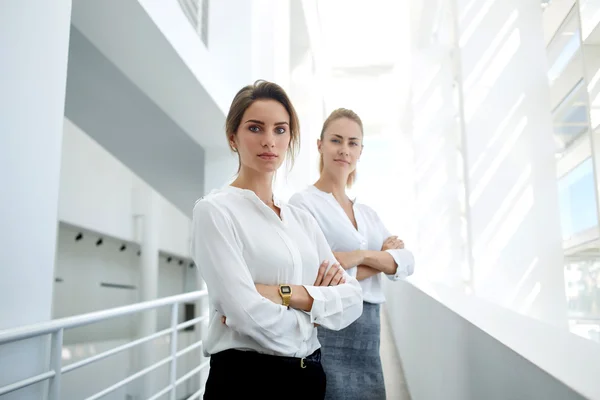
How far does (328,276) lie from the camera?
1320 millimetres

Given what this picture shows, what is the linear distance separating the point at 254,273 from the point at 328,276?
0.24 metres

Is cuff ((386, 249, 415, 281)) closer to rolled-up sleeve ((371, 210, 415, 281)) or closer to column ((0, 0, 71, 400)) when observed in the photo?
rolled-up sleeve ((371, 210, 415, 281))

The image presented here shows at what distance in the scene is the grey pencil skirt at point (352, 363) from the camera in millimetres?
1538

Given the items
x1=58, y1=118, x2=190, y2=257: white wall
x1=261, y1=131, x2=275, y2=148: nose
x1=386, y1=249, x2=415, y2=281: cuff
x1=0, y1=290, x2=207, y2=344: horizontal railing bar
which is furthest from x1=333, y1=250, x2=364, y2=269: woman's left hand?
x1=58, y1=118, x2=190, y2=257: white wall

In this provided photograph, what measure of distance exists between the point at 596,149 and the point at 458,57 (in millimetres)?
1864

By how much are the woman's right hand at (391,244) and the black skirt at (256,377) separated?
82 cm

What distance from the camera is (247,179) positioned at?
1249 mm

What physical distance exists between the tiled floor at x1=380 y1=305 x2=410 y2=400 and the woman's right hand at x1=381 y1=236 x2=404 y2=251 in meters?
2.00

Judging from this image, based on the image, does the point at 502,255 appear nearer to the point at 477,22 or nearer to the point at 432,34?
the point at 477,22

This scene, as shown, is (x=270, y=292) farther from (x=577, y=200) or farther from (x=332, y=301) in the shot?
(x=577, y=200)

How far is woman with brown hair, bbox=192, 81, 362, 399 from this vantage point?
3.50 feet

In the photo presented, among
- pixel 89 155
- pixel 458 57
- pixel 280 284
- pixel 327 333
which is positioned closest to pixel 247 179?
pixel 280 284

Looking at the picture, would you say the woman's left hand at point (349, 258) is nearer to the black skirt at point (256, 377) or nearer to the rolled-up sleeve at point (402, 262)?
the rolled-up sleeve at point (402, 262)

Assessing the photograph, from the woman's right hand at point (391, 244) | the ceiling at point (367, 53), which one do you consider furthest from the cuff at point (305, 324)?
the ceiling at point (367, 53)
